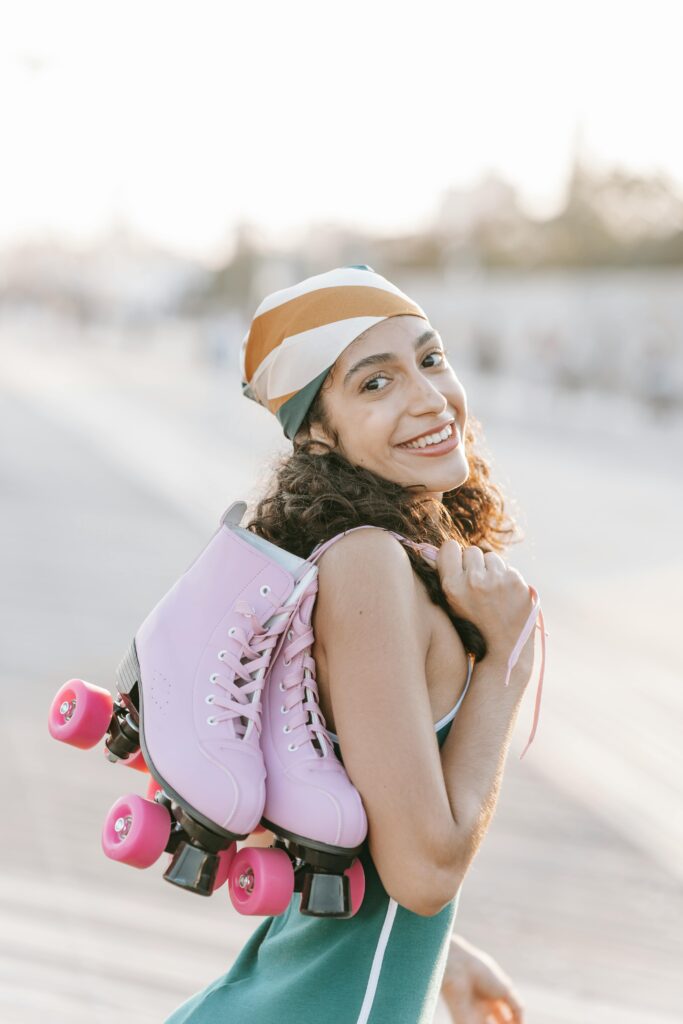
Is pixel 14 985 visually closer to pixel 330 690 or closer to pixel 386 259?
pixel 330 690

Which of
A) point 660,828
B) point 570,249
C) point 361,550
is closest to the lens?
point 361,550

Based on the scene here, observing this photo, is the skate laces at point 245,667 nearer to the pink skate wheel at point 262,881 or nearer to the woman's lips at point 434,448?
the pink skate wheel at point 262,881

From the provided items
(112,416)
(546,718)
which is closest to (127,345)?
(112,416)

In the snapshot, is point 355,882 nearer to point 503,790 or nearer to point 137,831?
point 137,831

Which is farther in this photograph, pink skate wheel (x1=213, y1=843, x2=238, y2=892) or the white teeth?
the white teeth

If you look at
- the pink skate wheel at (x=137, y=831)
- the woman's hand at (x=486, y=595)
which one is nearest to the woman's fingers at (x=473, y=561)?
the woman's hand at (x=486, y=595)

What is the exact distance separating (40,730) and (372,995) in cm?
383

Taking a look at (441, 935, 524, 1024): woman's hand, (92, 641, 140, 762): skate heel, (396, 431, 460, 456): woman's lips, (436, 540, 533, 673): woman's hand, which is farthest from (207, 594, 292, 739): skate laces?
(441, 935, 524, 1024): woman's hand

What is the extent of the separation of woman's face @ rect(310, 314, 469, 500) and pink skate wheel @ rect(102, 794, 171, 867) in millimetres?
554

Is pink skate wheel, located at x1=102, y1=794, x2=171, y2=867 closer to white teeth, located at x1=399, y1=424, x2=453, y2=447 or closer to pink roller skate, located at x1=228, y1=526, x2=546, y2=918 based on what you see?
pink roller skate, located at x1=228, y1=526, x2=546, y2=918

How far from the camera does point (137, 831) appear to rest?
5.00ft

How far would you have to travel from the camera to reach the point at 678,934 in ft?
12.3

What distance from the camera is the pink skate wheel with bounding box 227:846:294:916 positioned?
1.51m

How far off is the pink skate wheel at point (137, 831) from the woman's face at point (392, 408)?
1.82ft
